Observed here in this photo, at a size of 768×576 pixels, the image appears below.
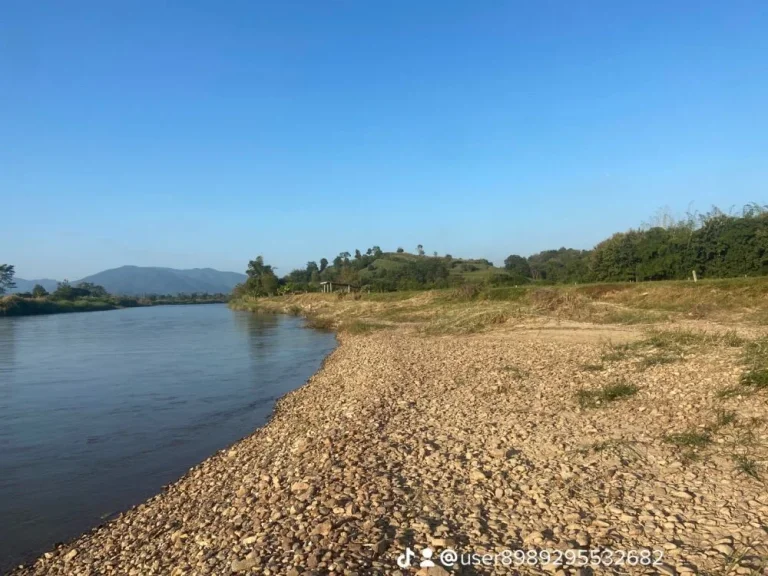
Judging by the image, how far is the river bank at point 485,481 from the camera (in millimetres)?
5734

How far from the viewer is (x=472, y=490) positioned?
7.32 m

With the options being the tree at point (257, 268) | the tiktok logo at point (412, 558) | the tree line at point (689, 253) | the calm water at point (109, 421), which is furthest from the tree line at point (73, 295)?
the tiktok logo at point (412, 558)

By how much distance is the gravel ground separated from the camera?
5.68 m

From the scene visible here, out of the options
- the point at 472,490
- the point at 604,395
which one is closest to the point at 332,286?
the point at 604,395

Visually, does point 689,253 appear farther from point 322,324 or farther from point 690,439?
point 690,439

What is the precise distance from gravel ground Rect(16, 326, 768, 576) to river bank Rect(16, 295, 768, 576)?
0.10ft

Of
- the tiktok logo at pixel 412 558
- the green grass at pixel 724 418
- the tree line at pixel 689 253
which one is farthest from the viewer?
the tree line at pixel 689 253

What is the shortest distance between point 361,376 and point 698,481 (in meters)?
12.7

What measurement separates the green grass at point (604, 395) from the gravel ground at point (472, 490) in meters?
0.22

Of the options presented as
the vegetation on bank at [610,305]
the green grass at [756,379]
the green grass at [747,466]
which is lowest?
the green grass at [747,466]

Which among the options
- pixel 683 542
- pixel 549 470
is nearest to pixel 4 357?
pixel 549 470

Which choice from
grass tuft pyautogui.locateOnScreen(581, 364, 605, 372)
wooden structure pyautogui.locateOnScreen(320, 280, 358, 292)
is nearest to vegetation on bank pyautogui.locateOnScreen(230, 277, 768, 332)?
grass tuft pyautogui.locateOnScreen(581, 364, 605, 372)

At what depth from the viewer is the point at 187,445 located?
42.9 feet

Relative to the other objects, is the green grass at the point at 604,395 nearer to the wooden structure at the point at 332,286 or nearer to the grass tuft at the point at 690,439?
the grass tuft at the point at 690,439
